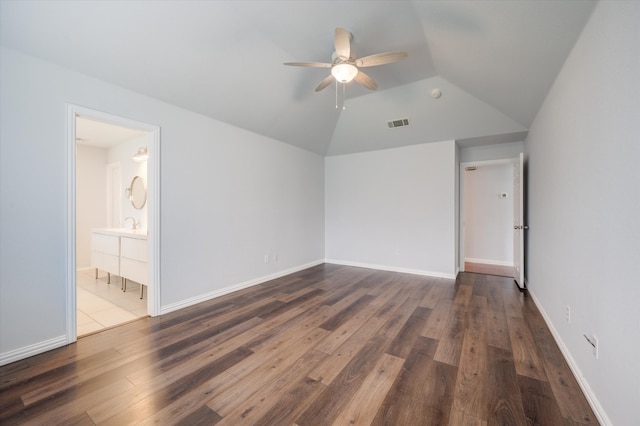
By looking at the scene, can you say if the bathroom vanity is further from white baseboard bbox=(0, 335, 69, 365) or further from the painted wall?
the painted wall

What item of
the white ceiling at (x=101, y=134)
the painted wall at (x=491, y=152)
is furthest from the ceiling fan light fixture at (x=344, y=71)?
the painted wall at (x=491, y=152)

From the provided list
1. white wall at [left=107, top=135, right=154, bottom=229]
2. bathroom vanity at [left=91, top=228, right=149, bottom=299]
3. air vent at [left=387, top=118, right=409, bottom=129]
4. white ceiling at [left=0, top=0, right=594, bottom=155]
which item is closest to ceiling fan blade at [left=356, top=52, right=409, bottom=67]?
white ceiling at [left=0, top=0, right=594, bottom=155]

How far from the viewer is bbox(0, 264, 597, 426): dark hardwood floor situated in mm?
1565

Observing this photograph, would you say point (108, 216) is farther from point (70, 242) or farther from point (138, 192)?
point (70, 242)

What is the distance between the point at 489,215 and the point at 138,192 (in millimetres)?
7599

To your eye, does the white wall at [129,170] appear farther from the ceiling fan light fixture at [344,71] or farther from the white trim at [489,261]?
the white trim at [489,261]

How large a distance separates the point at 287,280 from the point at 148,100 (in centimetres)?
329

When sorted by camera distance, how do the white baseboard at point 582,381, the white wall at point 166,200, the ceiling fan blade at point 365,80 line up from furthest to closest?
the ceiling fan blade at point 365,80 < the white wall at point 166,200 < the white baseboard at point 582,381

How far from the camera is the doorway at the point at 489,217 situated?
19.2 feet

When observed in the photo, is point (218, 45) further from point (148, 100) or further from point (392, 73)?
point (392, 73)

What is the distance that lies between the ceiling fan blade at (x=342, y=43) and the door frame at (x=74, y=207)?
7.33ft

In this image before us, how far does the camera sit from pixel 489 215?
6.08 metres

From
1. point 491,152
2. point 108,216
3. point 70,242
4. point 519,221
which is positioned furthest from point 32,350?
point 491,152

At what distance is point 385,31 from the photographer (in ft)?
8.98
